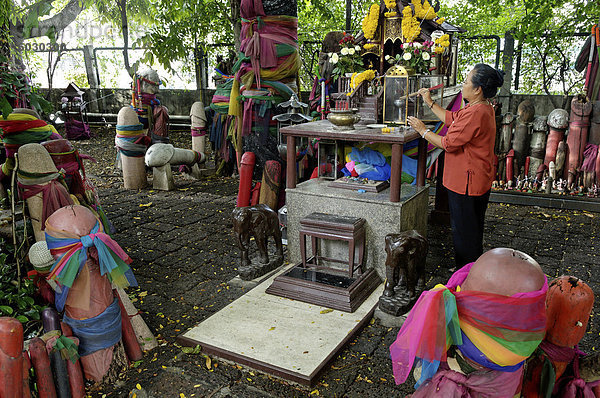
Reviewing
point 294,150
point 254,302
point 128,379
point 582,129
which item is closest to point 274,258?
point 254,302

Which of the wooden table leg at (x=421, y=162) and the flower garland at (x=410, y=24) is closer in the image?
the wooden table leg at (x=421, y=162)

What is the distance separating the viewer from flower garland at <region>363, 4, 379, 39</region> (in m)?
5.80

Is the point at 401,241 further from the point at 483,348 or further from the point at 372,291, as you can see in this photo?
the point at 483,348

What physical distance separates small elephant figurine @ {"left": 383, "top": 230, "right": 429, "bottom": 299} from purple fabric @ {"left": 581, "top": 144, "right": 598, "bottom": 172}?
204 inches

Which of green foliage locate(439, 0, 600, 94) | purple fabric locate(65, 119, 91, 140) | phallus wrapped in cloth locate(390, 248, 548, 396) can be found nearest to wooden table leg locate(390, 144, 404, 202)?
phallus wrapped in cloth locate(390, 248, 548, 396)

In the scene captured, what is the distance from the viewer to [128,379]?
321cm

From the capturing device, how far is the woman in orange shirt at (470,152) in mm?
4184

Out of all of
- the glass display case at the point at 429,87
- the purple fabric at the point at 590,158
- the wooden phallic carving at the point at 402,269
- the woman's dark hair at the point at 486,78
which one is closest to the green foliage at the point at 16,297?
the wooden phallic carving at the point at 402,269

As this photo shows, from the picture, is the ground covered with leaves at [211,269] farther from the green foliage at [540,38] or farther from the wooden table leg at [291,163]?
the green foliage at [540,38]

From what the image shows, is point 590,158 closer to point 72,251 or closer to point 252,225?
point 252,225

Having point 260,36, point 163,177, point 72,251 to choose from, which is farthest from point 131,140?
point 72,251

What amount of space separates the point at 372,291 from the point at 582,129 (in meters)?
5.60

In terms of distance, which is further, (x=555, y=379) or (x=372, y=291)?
(x=372, y=291)

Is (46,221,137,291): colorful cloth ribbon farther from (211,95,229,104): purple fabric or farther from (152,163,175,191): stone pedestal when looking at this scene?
(152,163,175,191): stone pedestal
